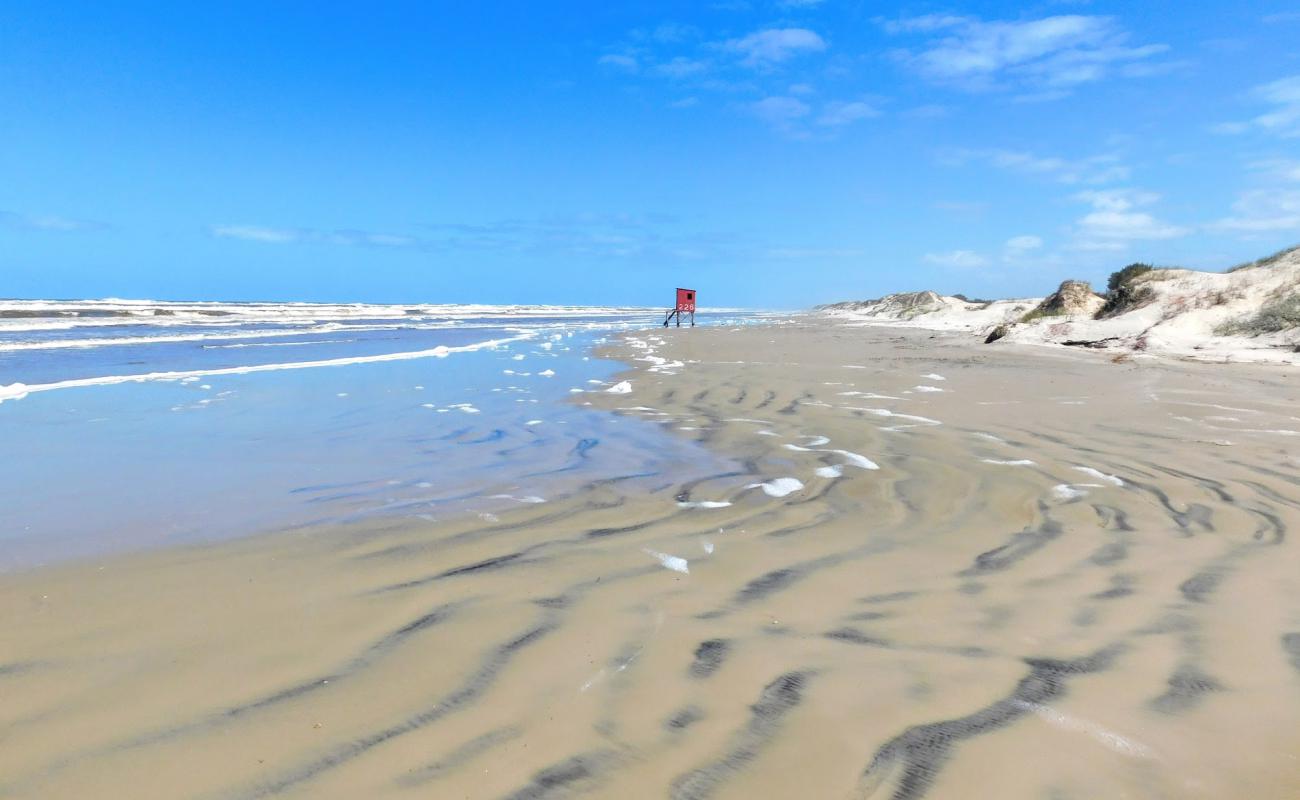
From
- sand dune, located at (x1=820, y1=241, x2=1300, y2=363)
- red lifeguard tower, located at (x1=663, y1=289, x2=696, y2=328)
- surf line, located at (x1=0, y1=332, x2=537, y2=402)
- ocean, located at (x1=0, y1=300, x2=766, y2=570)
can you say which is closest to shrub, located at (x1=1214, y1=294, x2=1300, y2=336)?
sand dune, located at (x1=820, y1=241, x2=1300, y2=363)

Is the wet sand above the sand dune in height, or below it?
below

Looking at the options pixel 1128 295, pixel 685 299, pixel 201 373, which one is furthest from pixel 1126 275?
pixel 201 373

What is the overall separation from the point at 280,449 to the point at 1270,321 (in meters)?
17.3

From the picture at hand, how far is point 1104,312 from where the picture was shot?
18.6 m

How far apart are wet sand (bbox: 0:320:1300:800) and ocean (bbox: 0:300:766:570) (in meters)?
0.53

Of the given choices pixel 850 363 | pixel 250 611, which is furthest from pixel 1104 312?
pixel 250 611

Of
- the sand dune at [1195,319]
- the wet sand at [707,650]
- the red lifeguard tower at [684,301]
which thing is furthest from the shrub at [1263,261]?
the red lifeguard tower at [684,301]

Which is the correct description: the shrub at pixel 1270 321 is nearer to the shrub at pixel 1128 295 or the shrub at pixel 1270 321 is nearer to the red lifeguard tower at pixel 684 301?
the shrub at pixel 1128 295

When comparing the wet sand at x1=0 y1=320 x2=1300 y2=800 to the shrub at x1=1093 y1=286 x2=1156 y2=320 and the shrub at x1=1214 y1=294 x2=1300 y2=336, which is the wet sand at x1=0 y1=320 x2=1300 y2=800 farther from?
the shrub at x1=1093 y1=286 x2=1156 y2=320

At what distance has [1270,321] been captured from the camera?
13383 millimetres

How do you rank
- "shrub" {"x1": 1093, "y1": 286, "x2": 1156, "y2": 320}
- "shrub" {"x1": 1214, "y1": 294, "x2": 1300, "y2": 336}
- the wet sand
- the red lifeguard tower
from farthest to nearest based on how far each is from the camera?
the red lifeguard tower < "shrub" {"x1": 1093, "y1": 286, "x2": 1156, "y2": 320} < "shrub" {"x1": 1214, "y1": 294, "x2": 1300, "y2": 336} < the wet sand

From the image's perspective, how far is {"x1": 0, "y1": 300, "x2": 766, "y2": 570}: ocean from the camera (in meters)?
4.05

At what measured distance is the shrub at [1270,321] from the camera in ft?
42.8

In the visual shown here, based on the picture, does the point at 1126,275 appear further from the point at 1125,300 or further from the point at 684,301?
the point at 684,301
